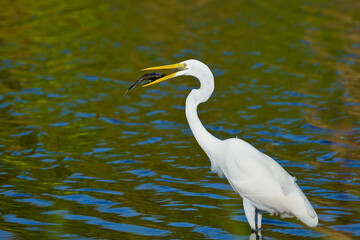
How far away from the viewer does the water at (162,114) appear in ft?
25.5

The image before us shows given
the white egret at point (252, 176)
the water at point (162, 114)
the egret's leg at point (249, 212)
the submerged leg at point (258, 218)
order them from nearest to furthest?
the white egret at point (252, 176) → the egret's leg at point (249, 212) → the submerged leg at point (258, 218) → the water at point (162, 114)

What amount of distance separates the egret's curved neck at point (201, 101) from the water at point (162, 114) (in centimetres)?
92

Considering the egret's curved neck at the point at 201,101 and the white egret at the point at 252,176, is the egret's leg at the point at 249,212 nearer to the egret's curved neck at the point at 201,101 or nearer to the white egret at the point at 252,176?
the white egret at the point at 252,176


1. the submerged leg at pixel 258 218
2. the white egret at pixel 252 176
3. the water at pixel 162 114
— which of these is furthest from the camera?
the water at pixel 162 114

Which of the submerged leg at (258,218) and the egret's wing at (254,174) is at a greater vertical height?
the egret's wing at (254,174)

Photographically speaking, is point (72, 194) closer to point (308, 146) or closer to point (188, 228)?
point (188, 228)

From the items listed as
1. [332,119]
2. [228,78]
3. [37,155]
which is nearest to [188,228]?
[37,155]

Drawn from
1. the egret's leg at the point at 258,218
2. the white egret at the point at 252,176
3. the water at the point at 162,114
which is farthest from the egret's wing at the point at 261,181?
the water at the point at 162,114

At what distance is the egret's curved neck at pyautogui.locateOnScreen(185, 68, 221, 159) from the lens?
6.96 meters

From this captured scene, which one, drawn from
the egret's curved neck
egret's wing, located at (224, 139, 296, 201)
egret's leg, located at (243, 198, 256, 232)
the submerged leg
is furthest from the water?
the egret's curved neck

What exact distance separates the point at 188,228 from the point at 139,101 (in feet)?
16.2

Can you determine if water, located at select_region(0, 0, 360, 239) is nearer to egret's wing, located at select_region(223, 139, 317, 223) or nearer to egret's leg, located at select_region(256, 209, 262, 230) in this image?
egret's leg, located at select_region(256, 209, 262, 230)

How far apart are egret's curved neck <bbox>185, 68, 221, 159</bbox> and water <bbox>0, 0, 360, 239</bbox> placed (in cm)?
92

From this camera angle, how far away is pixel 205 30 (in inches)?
652
